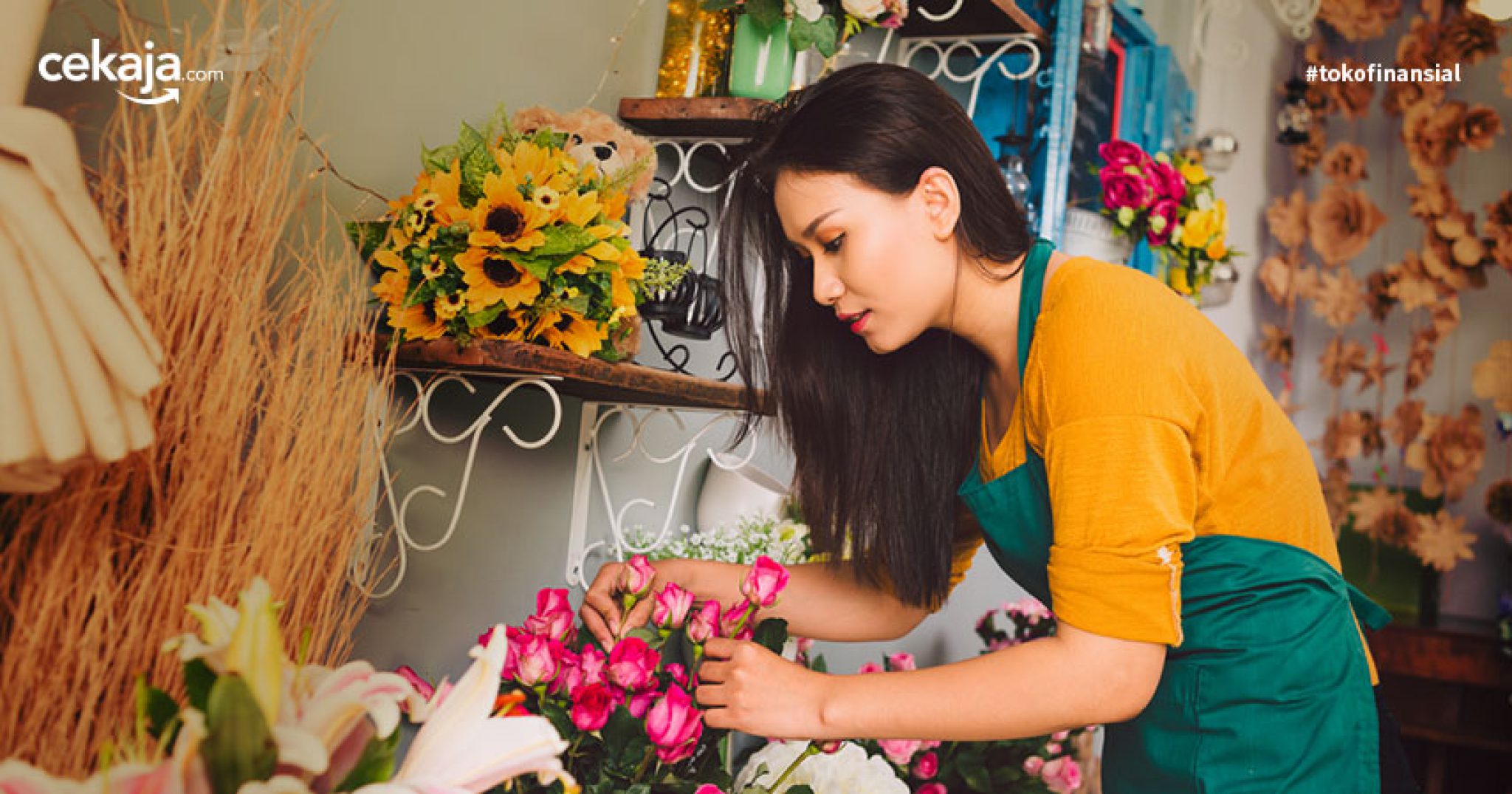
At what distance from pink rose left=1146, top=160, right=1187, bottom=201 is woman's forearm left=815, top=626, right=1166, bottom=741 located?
5.63 feet

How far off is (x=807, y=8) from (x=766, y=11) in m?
0.05

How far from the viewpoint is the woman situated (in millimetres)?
1014

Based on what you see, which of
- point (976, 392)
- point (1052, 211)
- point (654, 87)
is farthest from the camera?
point (1052, 211)

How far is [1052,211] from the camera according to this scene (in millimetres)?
2268

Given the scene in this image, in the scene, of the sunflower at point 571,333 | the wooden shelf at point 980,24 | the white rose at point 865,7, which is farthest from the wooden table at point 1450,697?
the sunflower at point 571,333

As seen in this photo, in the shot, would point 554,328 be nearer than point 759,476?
Yes

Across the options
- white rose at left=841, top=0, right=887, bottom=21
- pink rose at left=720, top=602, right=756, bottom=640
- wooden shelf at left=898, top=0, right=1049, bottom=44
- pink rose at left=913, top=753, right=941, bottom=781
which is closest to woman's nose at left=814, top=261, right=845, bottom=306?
pink rose at left=720, top=602, right=756, bottom=640

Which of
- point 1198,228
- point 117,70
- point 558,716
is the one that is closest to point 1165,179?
point 1198,228

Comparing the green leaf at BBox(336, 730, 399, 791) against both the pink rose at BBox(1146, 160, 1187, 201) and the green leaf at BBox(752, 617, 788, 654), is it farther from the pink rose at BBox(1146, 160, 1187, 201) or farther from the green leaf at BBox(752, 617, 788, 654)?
the pink rose at BBox(1146, 160, 1187, 201)

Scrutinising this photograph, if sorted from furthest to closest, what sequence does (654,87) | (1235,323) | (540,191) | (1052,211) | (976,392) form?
(1235,323) < (1052,211) < (654,87) < (976,392) < (540,191)

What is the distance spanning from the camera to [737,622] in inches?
44.5

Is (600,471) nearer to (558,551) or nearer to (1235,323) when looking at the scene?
(558,551)

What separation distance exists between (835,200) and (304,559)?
626mm

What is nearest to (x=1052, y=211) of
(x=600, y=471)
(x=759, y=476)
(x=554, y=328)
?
(x=759, y=476)
